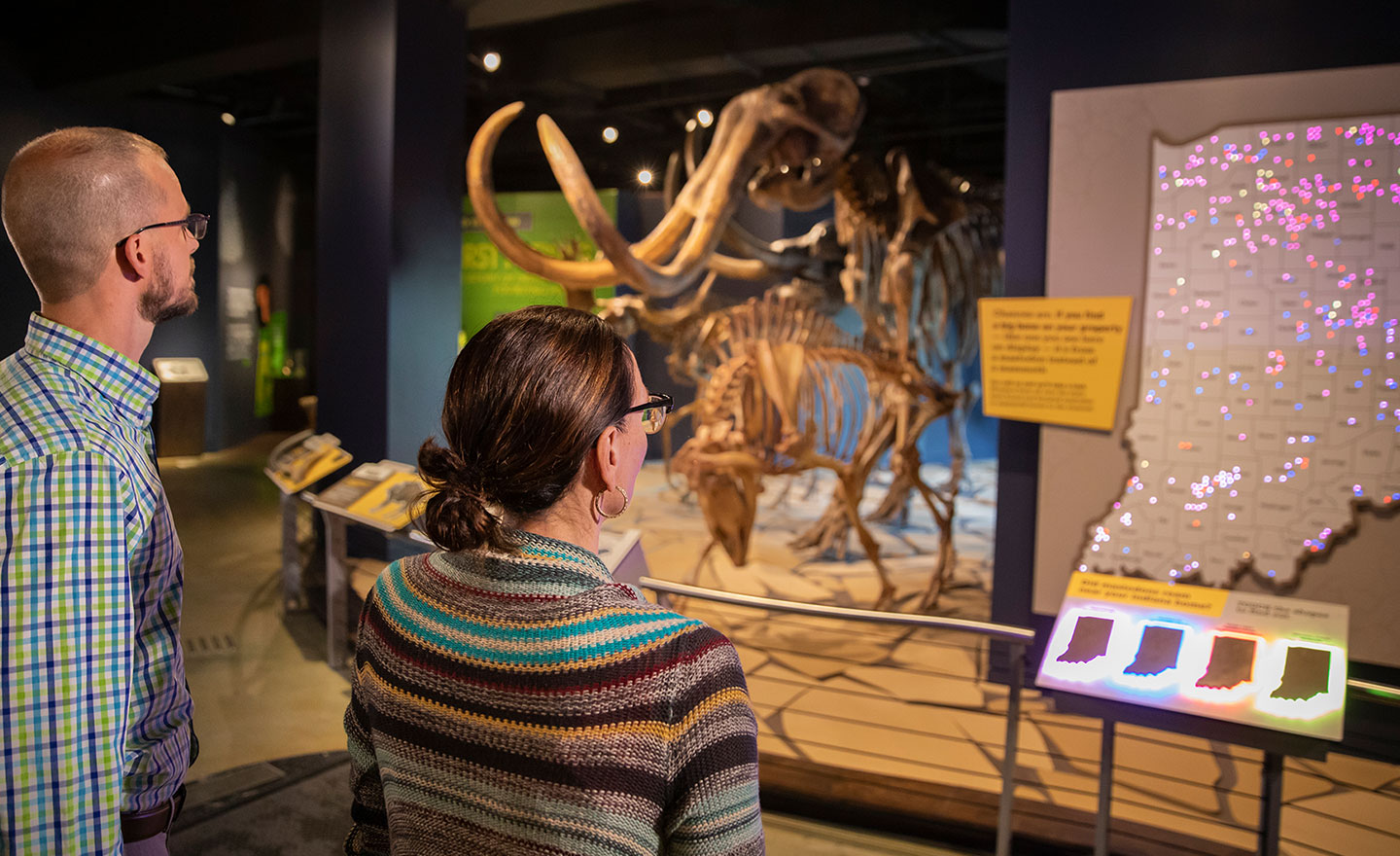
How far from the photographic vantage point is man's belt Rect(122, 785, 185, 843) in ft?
4.83

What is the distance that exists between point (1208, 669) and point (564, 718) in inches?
71.8

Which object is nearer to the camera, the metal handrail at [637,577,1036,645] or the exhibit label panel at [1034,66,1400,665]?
the metal handrail at [637,577,1036,645]

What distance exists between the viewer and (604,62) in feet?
20.9

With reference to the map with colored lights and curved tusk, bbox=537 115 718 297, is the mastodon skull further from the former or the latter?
the map with colored lights

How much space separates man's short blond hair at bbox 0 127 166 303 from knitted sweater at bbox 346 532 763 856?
0.87 metres

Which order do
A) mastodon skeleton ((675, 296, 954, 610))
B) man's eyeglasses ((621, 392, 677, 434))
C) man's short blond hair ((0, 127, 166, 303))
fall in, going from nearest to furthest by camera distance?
man's eyeglasses ((621, 392, 677, 434)), man's short blond hair ((0, 127, 166, 303)), mastodon skeleton ((675, 296, 954, 610))

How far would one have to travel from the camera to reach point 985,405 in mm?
4016

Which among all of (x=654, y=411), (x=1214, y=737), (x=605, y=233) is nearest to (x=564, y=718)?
(x=654, y=411)

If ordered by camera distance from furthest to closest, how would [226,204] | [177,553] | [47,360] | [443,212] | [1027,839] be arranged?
1. [443,212]
2. [226,204]
3. [1027,839]
4. [177,553]
5. [47,360]

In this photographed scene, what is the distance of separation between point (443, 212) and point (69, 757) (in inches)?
175

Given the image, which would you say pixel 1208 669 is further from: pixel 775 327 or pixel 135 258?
pixel 775 327

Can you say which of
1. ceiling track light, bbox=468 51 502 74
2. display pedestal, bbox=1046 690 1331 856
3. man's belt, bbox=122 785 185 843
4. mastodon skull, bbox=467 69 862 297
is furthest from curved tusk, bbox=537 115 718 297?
ceiling track light, bbox=468 51 502 74

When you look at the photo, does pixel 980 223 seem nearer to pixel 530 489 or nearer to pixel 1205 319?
pixel 1205 319

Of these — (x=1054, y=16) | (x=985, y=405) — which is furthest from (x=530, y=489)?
(x=1054, y=16)
